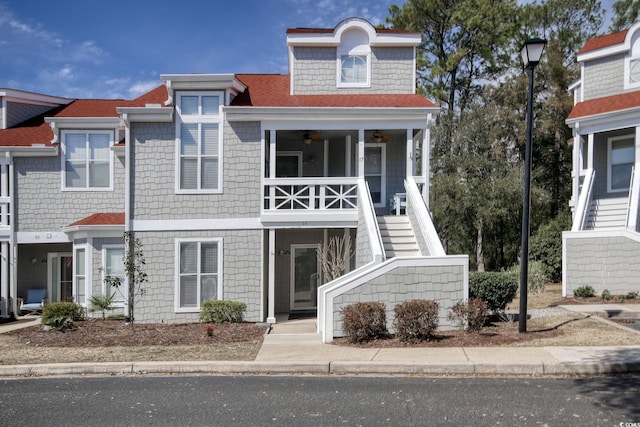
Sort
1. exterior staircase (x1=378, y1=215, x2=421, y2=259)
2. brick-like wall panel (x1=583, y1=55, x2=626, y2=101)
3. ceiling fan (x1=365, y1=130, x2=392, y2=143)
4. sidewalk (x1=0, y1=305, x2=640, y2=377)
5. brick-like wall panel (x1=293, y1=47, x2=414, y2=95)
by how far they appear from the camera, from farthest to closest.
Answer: brick-like wall panel (x1=583, y1=55, x2=626, y2=101)
brick-like wall panel (x1=293, y1=47, x2=414, y2=95)
ceiling fan (x1=365, y1=130, x2=392, y2=143)
exterior staircase (x1=378, y1=215, x2=421, y2=259)
sidewalk (x1=0, y1=305, x2=640, y2=377)

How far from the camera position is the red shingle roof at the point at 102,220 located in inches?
659

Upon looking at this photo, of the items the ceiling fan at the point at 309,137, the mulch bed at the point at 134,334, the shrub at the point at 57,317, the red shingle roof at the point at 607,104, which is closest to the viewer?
the mulch bed at the point at 134,334

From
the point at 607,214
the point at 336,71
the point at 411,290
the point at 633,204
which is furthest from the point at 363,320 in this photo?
the point at 607,214

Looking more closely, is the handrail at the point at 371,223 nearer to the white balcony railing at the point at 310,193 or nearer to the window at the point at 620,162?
the white balcony railing at the point at 310,193

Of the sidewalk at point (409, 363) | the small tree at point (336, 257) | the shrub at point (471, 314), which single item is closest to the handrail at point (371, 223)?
the small tree at point (336, 257)

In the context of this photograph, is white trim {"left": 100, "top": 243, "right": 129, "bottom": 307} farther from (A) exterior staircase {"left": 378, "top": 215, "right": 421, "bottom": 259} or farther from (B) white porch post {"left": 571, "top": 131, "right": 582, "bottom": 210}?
(B) white porch post {"left": 571, "top": 131, "right": 582, "bottom": 210}

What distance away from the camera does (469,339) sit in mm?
10797

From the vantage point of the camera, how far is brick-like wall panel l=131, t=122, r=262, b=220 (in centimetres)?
1579

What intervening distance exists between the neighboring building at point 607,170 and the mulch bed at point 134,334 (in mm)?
9737

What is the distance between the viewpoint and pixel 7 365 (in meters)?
9.81

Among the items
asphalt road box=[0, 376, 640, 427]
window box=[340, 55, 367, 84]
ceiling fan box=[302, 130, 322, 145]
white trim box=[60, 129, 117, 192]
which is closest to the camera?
asphalt road box=[0, 376, 640, 427]

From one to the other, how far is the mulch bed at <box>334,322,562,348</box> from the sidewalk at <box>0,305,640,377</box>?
355 mm

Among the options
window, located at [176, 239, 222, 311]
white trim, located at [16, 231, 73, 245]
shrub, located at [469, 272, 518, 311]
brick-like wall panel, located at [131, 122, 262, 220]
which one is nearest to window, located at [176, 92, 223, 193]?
brick-like wall panel, located at [131, 122, 262, 220]

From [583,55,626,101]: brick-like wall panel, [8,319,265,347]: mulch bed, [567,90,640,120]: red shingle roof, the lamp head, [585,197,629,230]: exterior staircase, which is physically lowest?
[8,319,265,347]: mulch bed
